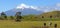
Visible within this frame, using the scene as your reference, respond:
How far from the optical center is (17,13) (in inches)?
2343

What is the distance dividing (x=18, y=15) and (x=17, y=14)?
0.59 metres

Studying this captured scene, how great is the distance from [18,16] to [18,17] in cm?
95

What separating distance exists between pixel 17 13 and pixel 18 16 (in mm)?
1313

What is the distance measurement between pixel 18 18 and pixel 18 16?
153 cm

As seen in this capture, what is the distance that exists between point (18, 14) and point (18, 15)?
0.38 meters

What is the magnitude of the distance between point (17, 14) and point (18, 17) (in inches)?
56.3

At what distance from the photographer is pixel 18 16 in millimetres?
58656

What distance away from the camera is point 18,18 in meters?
57.2

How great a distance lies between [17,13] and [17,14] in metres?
0.79

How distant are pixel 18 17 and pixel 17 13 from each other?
2181 millimetres

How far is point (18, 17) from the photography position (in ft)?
189

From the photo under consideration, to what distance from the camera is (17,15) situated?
5856 centimetres

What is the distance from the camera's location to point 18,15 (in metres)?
58.4
